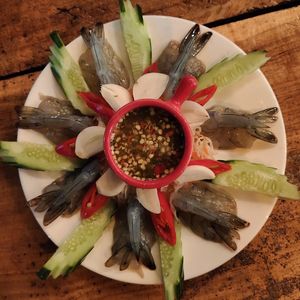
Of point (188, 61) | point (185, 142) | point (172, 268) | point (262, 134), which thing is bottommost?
point (172, 268)

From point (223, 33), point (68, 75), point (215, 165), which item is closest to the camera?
point (215, 165)

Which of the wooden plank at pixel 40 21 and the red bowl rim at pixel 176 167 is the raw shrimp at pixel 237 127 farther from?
the wooden plank at pixel 40 21

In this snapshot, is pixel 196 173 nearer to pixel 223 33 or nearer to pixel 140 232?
pixel 140 232

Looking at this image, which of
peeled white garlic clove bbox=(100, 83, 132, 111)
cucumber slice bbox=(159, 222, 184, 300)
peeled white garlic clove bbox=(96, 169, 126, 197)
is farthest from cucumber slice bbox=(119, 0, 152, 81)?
cucumber slice bbox=(159, 222, 184, 300)

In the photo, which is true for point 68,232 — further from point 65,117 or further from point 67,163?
point 65,117

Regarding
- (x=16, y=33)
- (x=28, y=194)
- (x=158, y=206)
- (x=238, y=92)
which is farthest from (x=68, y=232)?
(x=16, y=33)

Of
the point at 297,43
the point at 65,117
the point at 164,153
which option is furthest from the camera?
the point at 297,43

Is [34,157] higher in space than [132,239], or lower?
higher

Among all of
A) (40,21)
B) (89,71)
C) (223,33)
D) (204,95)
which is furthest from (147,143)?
(40,21)
